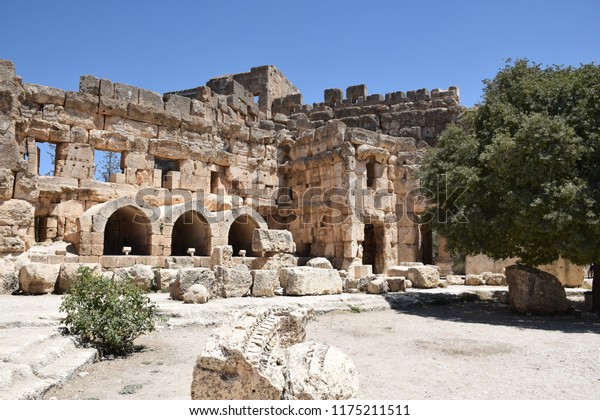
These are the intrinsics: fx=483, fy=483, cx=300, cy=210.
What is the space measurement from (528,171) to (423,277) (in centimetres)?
523

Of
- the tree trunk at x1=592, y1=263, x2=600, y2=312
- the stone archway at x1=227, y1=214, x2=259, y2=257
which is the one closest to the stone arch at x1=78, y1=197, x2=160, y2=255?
the stone archway at x1=227, y1=214, x2=259, y2=257

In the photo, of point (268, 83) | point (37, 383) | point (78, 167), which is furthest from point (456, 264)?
point (37, 383)

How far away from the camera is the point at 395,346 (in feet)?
22.7

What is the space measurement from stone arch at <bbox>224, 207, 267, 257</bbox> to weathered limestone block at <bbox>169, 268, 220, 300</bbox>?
6.21 meters

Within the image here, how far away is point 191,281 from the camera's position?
10.2 meters

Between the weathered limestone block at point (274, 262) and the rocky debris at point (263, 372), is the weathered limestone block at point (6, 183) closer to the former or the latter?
the weathered limestone block at point (274, 262)

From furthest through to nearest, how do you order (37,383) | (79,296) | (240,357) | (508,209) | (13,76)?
1. (13,76)
2. (508,209)
3. (79,296)
4. (37,383)
5. (240,357)

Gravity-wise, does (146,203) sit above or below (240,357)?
above

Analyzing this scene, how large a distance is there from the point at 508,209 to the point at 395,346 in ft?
15.0

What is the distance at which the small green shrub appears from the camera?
622cm

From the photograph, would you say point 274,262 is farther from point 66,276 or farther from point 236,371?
point 236,371

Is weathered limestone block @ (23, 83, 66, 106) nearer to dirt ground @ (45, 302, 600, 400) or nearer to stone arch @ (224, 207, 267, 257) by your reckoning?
stone arch @ (224, 207, 267, 257)

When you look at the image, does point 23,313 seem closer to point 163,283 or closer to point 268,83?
point 163,283

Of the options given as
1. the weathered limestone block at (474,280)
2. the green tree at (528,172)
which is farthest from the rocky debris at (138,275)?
the weathered limestone block at (474,280)
